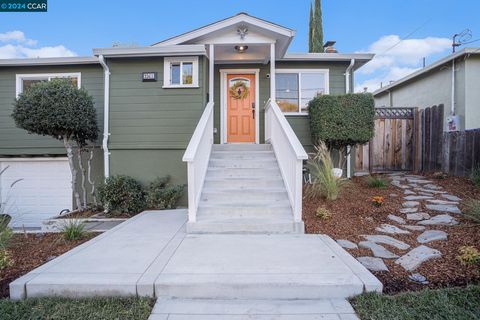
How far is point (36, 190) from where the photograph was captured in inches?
328

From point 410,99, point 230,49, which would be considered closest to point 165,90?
point 230,49

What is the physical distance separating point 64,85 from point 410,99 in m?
12.2

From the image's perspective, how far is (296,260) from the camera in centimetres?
326

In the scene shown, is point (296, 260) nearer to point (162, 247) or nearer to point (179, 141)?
point (162, 247)

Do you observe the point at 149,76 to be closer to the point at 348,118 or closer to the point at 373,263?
the point at 348,118

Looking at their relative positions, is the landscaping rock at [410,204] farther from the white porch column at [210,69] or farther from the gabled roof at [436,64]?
the gabled roof at [436,64]

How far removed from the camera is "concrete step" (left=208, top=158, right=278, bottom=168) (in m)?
5.97

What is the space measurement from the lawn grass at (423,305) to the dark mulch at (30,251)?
341 cm

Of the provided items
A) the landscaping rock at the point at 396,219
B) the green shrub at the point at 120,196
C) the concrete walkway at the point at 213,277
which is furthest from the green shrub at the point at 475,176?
the green shrub at the point at 120,196

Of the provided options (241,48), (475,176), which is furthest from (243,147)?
(475,176)

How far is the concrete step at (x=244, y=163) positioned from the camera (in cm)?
597

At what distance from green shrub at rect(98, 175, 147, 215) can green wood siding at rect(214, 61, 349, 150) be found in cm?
280

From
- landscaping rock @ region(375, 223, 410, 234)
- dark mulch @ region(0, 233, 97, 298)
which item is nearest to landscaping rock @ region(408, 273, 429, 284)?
landscaping rock @ region(375, 223, 410, 234)

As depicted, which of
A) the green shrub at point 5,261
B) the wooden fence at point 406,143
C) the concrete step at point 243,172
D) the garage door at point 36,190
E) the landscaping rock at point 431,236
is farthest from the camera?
the garage door at point 36,190
